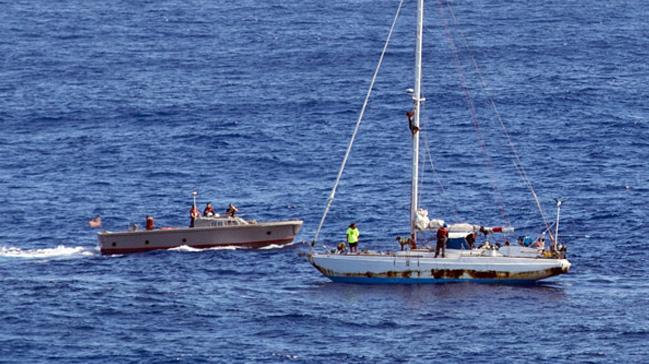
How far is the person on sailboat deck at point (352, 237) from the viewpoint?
351 ft

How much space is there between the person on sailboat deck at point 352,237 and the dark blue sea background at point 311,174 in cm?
273

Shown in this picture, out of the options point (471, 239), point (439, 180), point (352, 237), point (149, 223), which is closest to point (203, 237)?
point (149, 223)

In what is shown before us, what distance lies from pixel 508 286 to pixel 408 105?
173 feet

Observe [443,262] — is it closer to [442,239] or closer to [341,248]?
[442,239]

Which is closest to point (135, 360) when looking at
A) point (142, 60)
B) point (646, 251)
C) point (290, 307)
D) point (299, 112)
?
point (290, 307)

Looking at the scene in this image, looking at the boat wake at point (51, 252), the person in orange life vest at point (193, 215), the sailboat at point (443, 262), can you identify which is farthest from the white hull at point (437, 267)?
the boat wake at point (51, 252)

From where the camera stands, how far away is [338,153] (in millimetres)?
142500

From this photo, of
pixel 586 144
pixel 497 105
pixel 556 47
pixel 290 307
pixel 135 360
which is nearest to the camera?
pixel 135 360

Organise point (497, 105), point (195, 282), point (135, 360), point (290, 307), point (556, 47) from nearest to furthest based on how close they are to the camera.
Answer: point (135, 360), point (290, 307), point (195, 282), point (497, 105), point (556, 47)

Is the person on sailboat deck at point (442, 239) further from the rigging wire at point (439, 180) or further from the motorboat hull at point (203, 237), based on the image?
the rigging wire at point (439, 180)

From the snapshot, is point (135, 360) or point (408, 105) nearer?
point (135, 360)

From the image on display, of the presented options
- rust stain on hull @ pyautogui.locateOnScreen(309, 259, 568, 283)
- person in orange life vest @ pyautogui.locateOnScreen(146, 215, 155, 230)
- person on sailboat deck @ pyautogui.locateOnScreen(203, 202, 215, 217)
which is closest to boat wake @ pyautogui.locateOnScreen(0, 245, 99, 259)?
person in orange life vest @ pyautogui.locateOnScreen(146, 215, 155, 230)

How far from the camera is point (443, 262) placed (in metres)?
105

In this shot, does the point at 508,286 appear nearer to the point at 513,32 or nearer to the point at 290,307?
the point at 290,307
